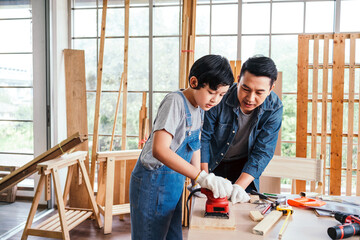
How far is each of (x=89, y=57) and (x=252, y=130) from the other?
8.96 feet

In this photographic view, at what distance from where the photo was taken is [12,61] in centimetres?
288

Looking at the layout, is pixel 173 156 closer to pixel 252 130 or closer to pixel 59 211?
pixel 252 130

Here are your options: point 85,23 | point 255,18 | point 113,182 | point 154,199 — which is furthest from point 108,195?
point 255,18

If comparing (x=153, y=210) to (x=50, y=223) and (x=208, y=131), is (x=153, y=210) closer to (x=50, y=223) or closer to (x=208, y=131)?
(x=208, y=131)

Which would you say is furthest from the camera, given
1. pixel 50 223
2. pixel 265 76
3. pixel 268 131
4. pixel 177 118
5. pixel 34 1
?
pixel 34 1

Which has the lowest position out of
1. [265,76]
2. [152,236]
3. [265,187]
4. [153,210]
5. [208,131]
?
[265,187]

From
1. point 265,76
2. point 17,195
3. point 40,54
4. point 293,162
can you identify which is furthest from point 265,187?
point 40,54

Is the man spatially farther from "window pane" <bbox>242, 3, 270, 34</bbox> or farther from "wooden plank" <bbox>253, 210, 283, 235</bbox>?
"window pane" <bbox>242, 3, 270, 34</bbox>

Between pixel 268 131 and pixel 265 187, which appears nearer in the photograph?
pixel 268 131

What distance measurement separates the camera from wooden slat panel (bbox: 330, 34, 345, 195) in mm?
3236

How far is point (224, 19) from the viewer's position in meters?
3.48

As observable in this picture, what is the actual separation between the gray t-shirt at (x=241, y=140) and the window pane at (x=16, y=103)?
219 centimetres

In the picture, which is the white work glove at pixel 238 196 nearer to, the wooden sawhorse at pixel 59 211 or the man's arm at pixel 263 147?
the man's arm at pixel 263 147

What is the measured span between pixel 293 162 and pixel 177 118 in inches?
45.0
